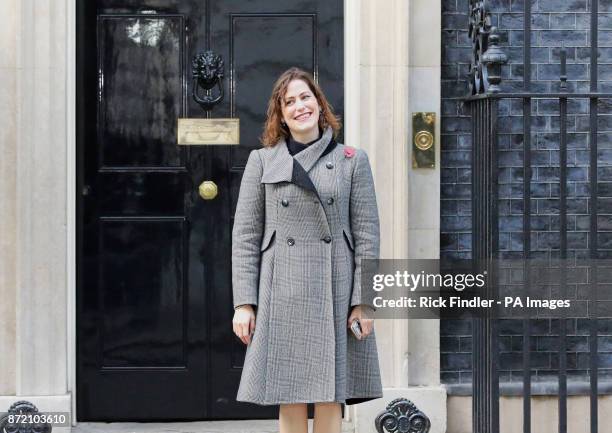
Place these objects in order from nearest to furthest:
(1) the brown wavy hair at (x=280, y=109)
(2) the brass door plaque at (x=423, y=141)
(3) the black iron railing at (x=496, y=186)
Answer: (1) the brown wavy hair at (x=280, y=109), (3) the black iron railing at (x=496, y=186), (2) the brass door plaque at (x=423, y=141)

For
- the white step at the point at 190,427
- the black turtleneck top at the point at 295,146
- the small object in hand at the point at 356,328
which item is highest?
the black turtleneck top at the point at 295,146

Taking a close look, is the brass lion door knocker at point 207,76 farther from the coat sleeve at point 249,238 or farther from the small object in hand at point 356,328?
the small object in hand at point 356,328

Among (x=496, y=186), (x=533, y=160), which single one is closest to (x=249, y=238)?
(x=496, y=186)

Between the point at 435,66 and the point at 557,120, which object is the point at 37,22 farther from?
the point at 557,120

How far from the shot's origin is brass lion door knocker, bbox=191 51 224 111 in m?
6.47

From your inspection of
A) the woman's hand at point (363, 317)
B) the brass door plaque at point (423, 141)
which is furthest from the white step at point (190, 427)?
the woman's hand at point (363, 317)

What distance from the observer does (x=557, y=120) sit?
643 cm

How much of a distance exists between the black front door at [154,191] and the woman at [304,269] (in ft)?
5.09

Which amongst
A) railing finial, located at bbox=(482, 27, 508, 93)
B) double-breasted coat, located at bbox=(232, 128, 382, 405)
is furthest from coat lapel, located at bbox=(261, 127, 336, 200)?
railing finial, located at bbox=(482, 27, 508, 93)

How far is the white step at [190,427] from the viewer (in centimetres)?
638

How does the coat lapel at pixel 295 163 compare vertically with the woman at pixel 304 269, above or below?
above

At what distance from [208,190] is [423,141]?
114 centimetres

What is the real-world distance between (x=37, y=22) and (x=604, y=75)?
291 centimetres

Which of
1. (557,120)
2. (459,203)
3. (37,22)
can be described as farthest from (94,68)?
(557,120)
